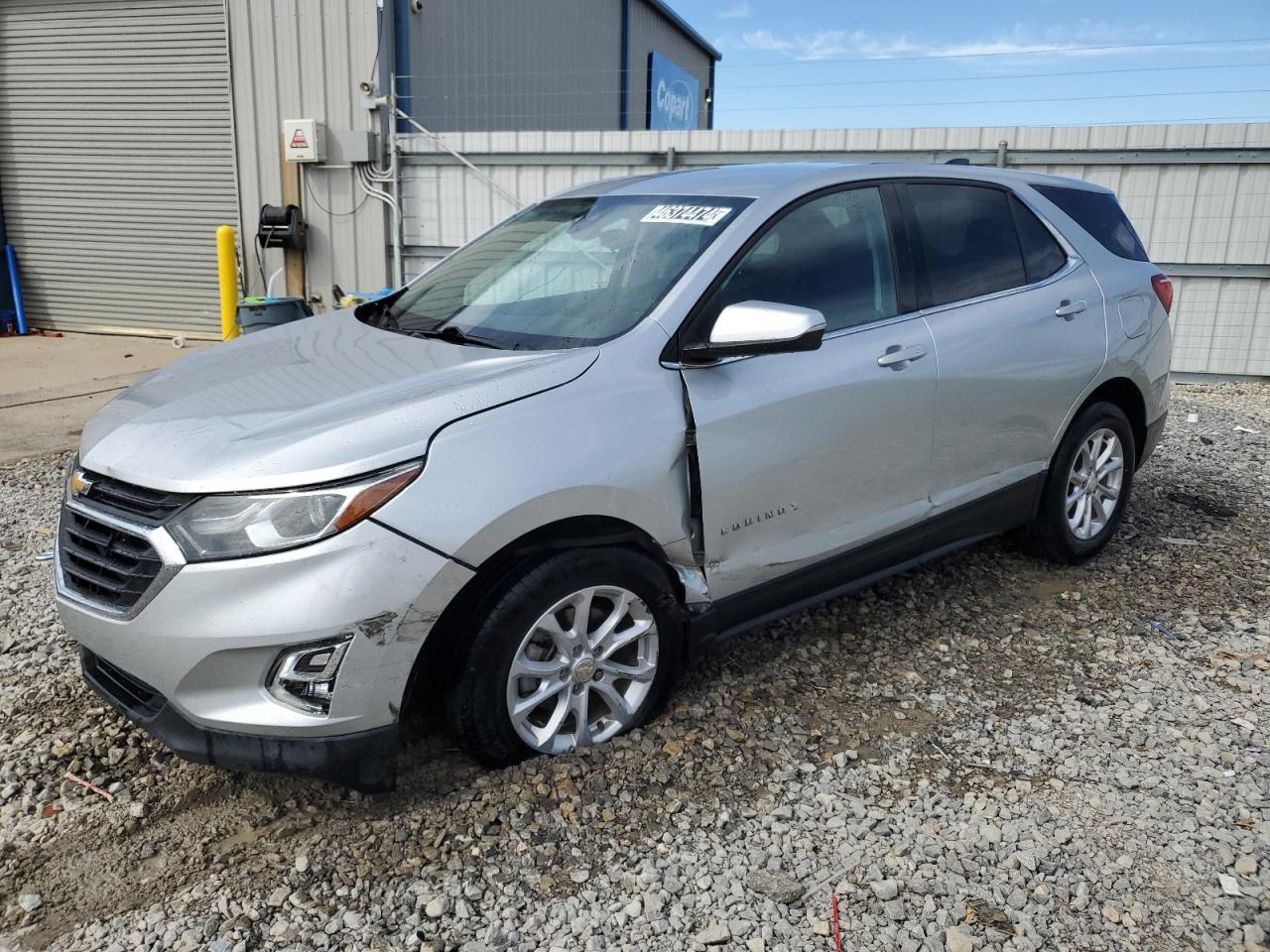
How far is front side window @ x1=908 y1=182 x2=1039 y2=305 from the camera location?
12.8ft

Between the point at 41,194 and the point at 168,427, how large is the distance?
11.4m

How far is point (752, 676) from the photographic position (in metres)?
3.67

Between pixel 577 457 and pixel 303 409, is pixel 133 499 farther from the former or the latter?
pixel 577 457

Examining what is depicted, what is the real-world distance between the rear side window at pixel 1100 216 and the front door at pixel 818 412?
131 centimetres

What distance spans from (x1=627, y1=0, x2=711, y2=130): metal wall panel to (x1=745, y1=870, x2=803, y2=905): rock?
17.5 meters

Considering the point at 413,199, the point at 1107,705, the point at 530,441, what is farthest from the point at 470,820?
the point at 413,199

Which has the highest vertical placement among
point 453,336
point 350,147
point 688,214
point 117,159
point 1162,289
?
point 350,147

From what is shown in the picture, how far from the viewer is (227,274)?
1057 centimetres

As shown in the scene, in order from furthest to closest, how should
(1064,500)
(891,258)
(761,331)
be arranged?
(1064,500), (891,258), (761,331)

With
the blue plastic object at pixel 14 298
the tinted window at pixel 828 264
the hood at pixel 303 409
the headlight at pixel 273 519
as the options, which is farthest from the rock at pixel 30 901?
the blue plastic object at pixel 14 298

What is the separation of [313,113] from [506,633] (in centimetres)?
960

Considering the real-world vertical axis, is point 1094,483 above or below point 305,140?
below

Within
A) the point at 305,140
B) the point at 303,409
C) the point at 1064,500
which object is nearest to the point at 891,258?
the point at 1064,500

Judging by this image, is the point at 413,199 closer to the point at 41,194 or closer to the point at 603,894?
the point at 41,194
